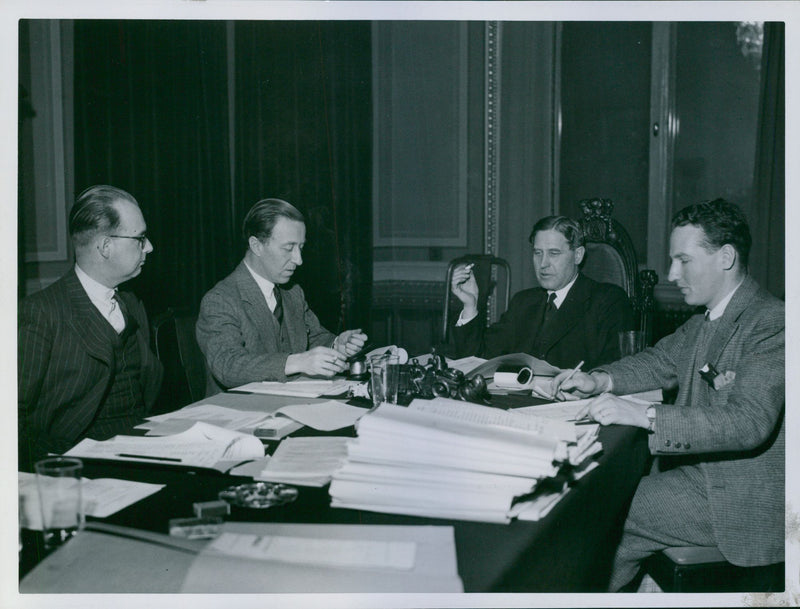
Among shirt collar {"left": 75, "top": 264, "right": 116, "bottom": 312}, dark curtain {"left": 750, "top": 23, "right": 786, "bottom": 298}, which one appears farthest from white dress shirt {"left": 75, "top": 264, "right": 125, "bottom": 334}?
dark curtain {"left": 750, "top": 23, "right": 786, "bottom": 298}

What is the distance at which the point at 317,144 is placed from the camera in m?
2.99

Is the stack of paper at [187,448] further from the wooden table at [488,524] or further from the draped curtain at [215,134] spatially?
the draped curtain at [215,134]

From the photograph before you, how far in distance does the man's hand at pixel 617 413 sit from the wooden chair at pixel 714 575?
1.08 feet

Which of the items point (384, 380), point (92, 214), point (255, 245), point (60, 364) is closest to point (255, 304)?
point (255, 245)

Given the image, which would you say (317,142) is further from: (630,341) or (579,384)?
(579,384)

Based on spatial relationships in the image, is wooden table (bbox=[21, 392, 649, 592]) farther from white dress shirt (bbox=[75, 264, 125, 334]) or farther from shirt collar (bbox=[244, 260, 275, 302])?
shirt collar (bbox=[244, 260, 275, 302])

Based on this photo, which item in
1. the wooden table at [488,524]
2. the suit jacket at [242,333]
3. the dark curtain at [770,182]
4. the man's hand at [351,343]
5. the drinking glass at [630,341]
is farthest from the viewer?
the dark curtain at [770,182]

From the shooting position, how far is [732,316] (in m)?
1.64

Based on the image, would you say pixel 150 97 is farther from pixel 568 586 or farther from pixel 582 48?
pixel 582 48

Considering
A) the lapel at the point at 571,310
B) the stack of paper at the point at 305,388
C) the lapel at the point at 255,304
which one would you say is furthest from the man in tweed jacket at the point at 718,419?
the lapel at the point at 255,304

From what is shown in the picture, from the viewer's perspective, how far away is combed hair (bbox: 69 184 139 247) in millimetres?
1868

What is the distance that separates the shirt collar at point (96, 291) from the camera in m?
1.86

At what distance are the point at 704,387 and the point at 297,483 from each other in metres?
1.10

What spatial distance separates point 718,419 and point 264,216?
165 cm
